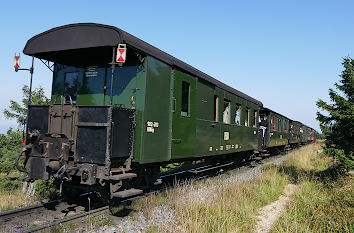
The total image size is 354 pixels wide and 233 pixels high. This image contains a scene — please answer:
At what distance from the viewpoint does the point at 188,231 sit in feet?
14.6

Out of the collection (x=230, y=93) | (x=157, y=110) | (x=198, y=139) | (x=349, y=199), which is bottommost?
(x=349, y=199)

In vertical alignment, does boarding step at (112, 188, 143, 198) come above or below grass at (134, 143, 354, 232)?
above

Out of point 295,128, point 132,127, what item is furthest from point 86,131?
point 295,128

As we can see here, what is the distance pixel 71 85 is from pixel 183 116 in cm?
290

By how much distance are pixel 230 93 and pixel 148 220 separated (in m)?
6.59

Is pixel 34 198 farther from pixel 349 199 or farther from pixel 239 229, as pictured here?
pixel 349 199

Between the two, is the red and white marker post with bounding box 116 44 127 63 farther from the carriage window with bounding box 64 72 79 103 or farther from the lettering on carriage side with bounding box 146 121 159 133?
the carriage window with bounding box 64 72 79 103

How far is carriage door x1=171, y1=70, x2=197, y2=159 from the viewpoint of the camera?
22.9 feet

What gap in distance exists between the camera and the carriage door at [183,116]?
6989 millimetres

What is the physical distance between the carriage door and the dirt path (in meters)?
2.40

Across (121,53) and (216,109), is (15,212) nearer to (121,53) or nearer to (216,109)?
(121,53)

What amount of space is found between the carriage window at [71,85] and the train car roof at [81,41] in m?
0.46

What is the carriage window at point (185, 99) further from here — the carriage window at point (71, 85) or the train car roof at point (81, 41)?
the carriage window at point (71, 85)

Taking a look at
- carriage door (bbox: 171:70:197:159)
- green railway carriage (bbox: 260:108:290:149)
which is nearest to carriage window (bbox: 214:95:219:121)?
carriage door (bbox: 171:70:197:159)
